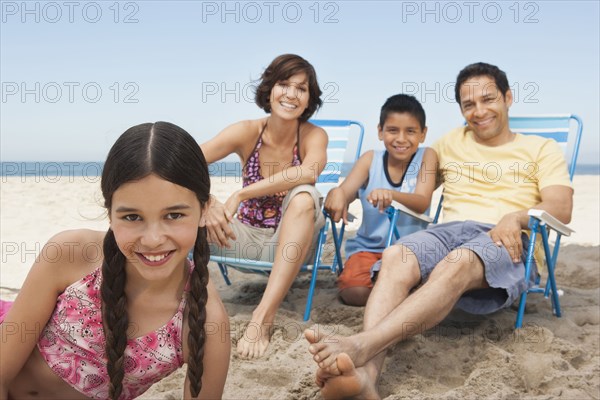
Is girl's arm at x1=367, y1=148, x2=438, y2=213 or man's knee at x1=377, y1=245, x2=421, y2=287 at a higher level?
girl's arm at x1=367, y1=148, x2=438, y2=213

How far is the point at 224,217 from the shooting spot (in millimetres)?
3260

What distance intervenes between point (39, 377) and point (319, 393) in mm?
1068

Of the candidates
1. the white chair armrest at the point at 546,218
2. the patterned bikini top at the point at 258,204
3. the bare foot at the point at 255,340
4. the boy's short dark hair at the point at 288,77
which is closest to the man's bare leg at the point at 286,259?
the bare foot at the point at 255,340

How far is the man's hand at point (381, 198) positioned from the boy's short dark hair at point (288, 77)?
0.64 meters

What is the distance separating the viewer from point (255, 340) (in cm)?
305

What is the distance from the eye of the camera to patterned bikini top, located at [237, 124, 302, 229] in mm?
3734

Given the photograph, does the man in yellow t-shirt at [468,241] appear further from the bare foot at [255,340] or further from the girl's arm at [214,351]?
the bare foot at [255,340]

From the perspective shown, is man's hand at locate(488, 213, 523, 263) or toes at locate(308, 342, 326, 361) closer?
toes at locate(308, 342, 326, 361)

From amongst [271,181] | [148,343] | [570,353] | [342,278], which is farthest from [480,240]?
[148,343]

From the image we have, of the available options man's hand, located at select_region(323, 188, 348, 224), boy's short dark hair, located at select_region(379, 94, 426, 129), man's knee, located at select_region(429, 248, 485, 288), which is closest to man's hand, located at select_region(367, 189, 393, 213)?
man's hand, located at select_region(323, 188, 348, 224)

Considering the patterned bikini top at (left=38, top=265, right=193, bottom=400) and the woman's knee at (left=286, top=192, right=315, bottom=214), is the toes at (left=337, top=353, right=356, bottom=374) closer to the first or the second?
the patterned bikini top at (left=38, top=265, right=193, bottom=400)

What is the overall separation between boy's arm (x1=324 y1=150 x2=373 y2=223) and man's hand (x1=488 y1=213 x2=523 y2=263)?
0.83 metres

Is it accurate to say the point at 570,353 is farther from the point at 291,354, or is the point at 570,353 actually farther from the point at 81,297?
the point at 81,297

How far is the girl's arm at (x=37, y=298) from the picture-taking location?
1732 mm
